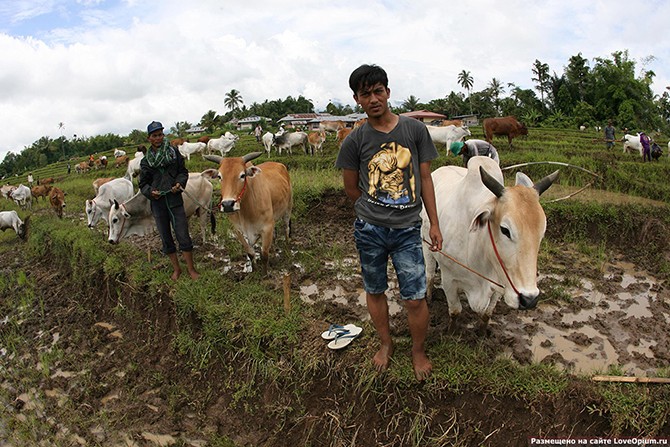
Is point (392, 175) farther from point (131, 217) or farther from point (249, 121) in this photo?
point (249, 121)

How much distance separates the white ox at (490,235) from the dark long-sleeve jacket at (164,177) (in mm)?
3003

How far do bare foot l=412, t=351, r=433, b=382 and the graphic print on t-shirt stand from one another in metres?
1.15

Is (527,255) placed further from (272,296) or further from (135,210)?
(135,210)

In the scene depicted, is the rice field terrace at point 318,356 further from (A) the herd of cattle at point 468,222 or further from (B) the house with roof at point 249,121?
(B) the house with roof at point 249,121

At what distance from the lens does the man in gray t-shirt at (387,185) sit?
101 inches

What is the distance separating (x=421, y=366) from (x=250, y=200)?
10.5 ft

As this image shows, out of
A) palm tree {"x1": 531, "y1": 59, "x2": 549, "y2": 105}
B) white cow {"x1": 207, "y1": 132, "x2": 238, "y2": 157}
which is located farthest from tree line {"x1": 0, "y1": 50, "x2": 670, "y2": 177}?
white cow {"x1": 207, "y1": 132, "x2": 238, "y2": 157}

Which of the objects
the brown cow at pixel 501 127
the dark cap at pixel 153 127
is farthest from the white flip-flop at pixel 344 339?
the brown cow at pixel 501 127

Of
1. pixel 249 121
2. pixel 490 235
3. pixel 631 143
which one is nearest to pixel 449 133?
pixel 631 143

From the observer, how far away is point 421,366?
2963 millimetres

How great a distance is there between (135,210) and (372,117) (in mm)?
5136

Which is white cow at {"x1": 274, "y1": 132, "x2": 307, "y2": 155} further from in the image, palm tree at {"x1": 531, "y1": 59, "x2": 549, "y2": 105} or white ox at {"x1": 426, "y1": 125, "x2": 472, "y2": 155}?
palm tree at {"x1": 531, "y1": 59, "x2": 549, "y2": 105}

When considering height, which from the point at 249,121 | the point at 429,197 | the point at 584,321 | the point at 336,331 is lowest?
the point at 584,321

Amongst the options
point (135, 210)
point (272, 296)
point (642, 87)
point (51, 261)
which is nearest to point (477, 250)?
point (272, 296)
